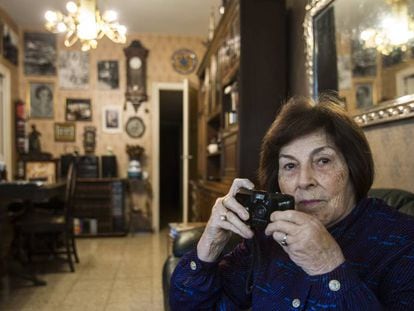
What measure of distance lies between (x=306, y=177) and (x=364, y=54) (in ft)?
3.44

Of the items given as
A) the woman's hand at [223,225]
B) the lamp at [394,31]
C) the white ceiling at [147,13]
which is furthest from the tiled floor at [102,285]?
the white ceiling at [147,13]

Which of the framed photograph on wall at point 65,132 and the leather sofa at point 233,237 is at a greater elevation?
the framed photograph on wall at point 65,132

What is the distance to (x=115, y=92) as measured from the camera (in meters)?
5.20

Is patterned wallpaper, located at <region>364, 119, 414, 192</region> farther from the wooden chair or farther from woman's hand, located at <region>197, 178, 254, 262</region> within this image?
the wooden chair

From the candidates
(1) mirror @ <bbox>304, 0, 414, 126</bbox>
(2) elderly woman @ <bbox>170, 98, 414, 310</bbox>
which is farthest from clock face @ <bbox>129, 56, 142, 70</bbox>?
(2) elderly woman @ <bbox>170, 98, 414, 310</bbox>

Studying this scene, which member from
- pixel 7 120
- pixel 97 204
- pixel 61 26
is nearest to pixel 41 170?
pixel 7 120

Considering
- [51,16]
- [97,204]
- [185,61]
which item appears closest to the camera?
[51,16]

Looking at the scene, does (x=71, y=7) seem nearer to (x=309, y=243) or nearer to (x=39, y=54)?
(x=39, y=54)

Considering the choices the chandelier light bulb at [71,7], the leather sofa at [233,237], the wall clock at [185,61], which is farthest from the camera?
the wall clock at [185,61]

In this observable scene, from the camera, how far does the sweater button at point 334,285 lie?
25.2 inches

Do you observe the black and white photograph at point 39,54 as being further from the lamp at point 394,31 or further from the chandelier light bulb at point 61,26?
the lamp at point 394,31

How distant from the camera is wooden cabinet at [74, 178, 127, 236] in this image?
4.75 metres

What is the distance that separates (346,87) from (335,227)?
117cm

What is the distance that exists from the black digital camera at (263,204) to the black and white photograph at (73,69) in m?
4.83
